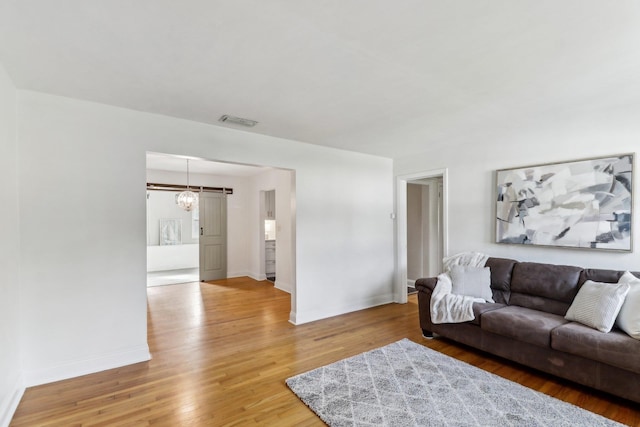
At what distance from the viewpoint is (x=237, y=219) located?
25.9 feet

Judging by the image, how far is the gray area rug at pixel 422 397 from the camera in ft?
7.11

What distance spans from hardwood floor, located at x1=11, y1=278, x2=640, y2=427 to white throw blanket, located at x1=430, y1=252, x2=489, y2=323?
36 centimetres

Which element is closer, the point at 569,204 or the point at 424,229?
the point at 569,204

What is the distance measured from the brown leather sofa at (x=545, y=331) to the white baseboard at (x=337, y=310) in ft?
4.38

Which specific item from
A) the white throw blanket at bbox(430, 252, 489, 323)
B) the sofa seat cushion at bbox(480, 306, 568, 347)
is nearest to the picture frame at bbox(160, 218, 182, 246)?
the white throw blanket at bbox(430, 252, 489, 323)

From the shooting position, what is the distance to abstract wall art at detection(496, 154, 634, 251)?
9.91 ft

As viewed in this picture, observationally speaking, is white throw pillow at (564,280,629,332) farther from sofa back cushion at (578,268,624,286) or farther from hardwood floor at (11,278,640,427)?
hardwood floor at (11,278,640,427)

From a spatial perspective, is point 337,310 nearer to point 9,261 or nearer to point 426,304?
point 426,304

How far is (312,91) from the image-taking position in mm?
2684

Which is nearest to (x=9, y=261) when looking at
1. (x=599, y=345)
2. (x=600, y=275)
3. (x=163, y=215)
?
(x=599, y=345)

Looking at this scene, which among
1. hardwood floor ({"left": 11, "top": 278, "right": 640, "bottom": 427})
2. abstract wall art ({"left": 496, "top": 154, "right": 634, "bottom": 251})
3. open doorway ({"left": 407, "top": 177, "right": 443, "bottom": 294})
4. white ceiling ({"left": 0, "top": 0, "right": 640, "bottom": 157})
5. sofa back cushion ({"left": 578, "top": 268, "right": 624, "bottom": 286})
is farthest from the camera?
open doorway ({"left": 407, "top": 177, "right": 443, "bottom": 294})

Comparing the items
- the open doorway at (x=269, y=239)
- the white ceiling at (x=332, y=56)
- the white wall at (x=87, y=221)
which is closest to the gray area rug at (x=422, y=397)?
the white wall at (x=87, y=221)

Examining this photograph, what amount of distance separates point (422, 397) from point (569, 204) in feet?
8.50

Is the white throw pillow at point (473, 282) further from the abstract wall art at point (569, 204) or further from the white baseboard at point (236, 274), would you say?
the white baseboard at point (236, 274)
